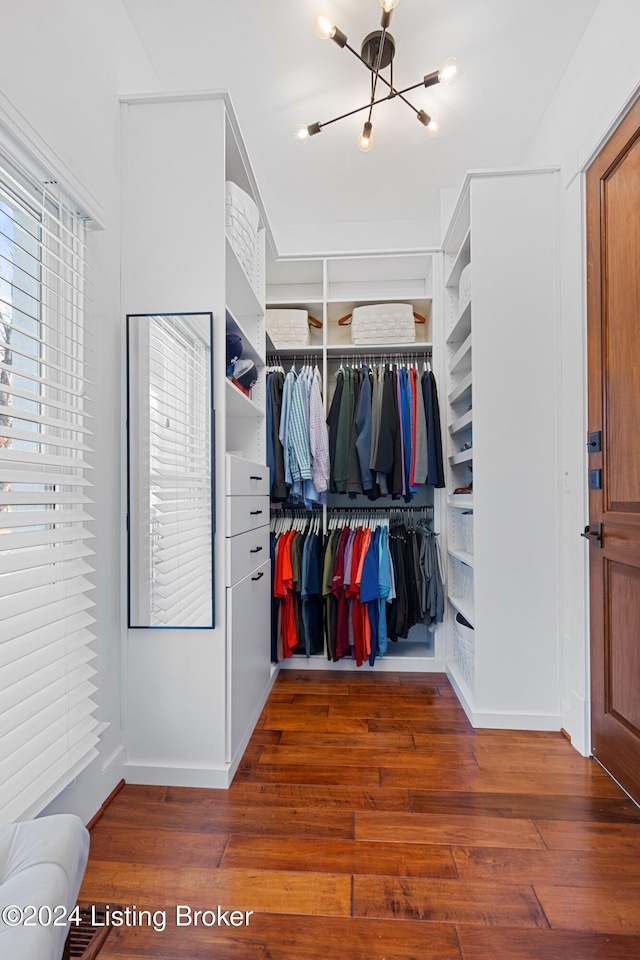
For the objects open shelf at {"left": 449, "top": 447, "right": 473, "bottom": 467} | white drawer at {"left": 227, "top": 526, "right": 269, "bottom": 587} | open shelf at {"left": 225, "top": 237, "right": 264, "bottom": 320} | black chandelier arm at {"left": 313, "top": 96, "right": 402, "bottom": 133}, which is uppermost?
black chandelier arm at {"left": 313, "top": 96, "right": 402, "bottom": 133}

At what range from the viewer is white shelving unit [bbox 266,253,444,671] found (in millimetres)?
3039

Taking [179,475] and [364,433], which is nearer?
[179,475]

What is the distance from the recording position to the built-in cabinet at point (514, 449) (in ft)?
7.39

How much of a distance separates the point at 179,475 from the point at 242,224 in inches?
43.1

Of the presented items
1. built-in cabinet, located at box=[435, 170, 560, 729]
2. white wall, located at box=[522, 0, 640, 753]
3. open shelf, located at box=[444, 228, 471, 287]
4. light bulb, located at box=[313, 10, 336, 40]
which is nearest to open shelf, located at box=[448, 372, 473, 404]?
built-in cabinet, located at box=[435, 170, 560, 729]

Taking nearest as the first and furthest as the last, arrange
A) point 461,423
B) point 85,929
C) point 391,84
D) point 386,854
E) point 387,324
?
point 85,929
point 386,854
point 391,84
point 461,423
point 387,324

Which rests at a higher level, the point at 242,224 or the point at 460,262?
the point at 460,262

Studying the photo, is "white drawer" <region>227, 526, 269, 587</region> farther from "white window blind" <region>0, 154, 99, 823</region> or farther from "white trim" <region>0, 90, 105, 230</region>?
"white trim" <region>0, 90, 105, 230</region>

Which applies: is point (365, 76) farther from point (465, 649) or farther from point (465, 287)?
point (465, 649)

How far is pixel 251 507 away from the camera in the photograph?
2.26 metres

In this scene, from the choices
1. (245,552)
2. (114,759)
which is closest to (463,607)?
(245,552)

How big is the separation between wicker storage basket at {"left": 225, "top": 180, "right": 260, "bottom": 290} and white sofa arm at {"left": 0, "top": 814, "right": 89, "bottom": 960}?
1.87 m

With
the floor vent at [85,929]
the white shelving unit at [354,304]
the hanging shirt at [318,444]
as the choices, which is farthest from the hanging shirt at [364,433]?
the floor vent at [85,929]

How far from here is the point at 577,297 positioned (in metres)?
2.11
